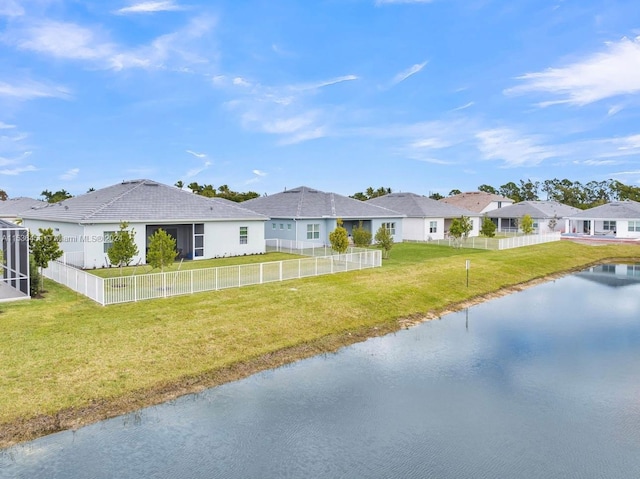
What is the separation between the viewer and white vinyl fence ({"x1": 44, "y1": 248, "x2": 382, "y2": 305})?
18.9 meters

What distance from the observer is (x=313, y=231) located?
41.2 metres

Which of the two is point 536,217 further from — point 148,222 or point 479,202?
point 148,222

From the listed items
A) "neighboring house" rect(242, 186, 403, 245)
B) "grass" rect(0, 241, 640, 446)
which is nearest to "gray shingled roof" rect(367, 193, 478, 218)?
"neighboring house" rect(242, 186, 403, 245)

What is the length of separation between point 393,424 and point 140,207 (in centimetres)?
2441

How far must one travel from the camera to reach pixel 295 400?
12.1 m

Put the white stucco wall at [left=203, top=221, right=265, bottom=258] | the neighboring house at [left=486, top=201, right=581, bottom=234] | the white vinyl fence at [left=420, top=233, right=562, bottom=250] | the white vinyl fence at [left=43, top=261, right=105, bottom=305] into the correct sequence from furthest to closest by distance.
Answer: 1. the neighboring house at [left=486, top=201, right=581, bottom=234]
2. the white vinyl fence at [left=420, top=233, right=562, bottom=250]
3. the white stucco wall at [left=203, top=221, right=265, bottom=258]
4. the white vinyl fence at [left=43, top=261, right=105, bottom=305]

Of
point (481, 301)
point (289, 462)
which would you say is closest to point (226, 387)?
point (289, 462)

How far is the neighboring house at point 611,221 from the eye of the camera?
60.8 meters

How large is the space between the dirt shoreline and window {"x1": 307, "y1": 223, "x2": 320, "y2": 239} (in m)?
21.3

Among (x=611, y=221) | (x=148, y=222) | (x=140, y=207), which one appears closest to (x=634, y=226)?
(x=611, y=221)

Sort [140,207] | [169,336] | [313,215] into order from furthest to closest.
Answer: [313,215] < [140,207] < [169,336]

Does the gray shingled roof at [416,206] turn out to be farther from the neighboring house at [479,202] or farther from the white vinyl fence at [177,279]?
the white vinyl fence at [177,279]

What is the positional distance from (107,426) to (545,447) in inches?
369

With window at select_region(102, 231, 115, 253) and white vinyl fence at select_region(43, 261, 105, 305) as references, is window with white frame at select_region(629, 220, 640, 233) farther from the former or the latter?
white vinyl fence at select_region(43, 261, 105, 305)
